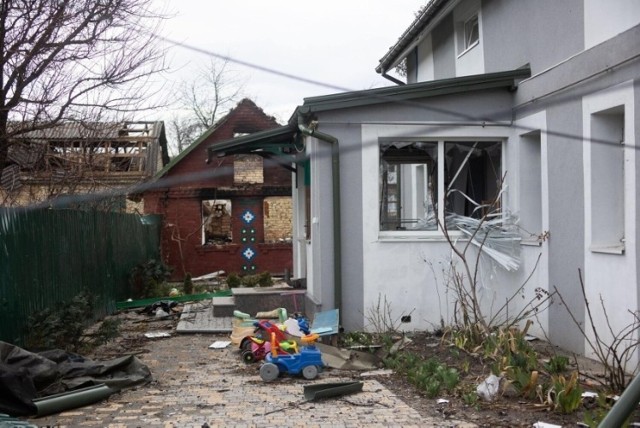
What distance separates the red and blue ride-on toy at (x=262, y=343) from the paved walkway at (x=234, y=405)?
0.51 feet

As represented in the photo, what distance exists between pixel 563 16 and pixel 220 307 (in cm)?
763

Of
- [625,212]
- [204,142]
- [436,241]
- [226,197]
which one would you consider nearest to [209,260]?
[226,197]

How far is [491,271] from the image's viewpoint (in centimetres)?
1065

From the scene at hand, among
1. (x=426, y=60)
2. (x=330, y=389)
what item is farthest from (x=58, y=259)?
(x=426, y=60)

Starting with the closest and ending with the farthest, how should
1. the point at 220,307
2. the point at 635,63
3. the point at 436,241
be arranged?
1. the point at 635,63
2. the point at 436,241
3. the point at 220,307

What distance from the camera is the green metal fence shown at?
862cm

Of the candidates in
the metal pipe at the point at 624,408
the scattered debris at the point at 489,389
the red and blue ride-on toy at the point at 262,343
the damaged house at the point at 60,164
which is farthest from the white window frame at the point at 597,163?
the damaged house at the point at 60,164

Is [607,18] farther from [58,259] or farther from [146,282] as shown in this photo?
[146,282]

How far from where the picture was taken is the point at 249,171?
25719mm

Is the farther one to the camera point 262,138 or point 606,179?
point 262,138

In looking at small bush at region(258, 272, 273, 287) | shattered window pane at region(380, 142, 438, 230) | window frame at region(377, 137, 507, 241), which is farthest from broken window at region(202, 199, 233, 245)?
window frame at region(377, 137, 507, 241)

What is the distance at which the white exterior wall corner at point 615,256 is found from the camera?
7.49 metres

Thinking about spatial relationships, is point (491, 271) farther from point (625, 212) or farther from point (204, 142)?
point (204, 142)

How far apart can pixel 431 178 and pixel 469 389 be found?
457 cm
